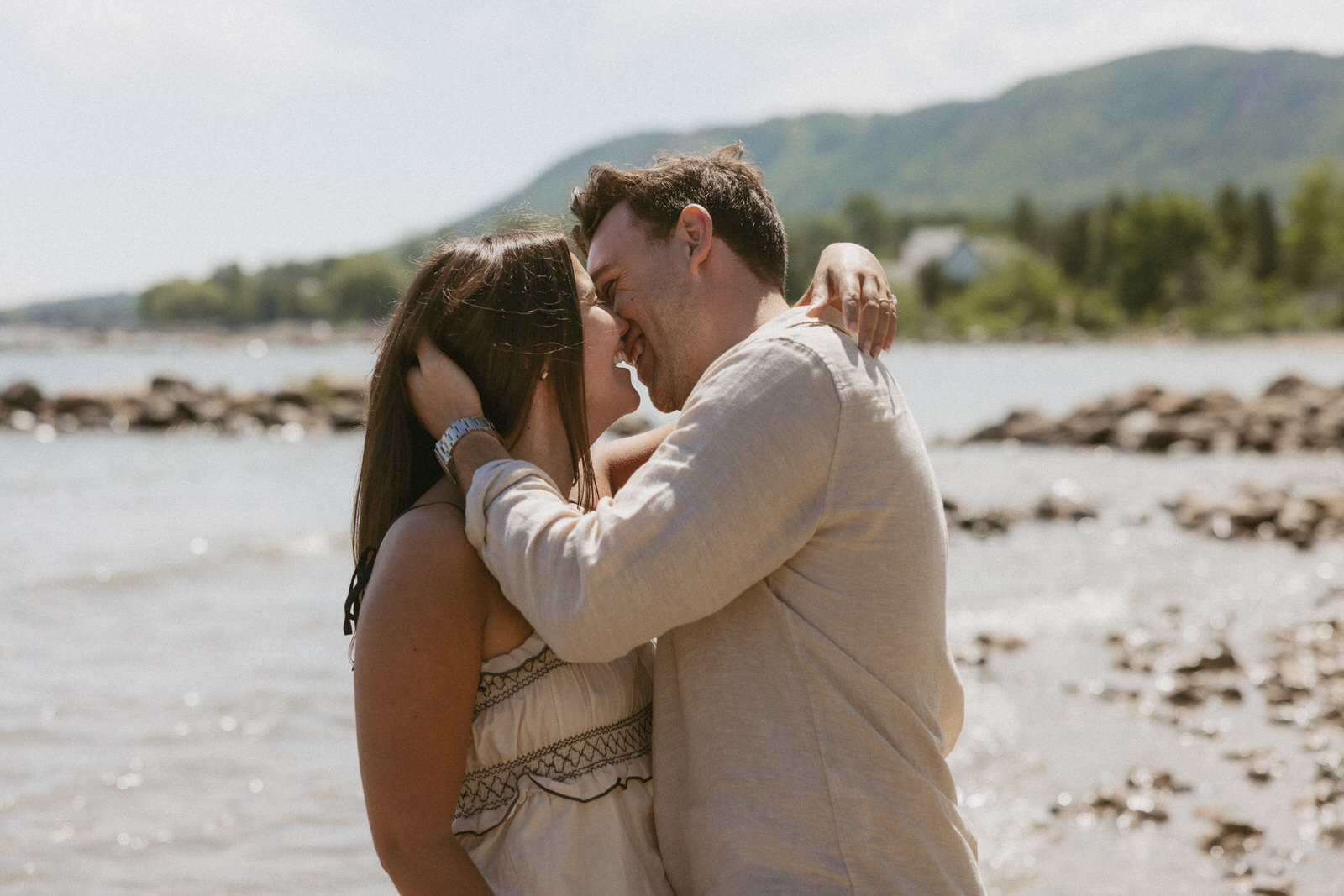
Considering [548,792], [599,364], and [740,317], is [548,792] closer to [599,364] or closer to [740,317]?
[599,364]

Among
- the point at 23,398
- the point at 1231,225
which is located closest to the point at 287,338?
the point at 1231,225

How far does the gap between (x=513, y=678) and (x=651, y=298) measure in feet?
3.15

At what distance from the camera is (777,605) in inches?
90.3

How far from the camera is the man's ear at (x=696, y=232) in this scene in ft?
9.12

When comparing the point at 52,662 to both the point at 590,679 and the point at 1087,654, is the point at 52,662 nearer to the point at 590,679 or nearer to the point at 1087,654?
the point at 1087,654

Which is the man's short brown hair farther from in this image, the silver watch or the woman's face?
the silver watch

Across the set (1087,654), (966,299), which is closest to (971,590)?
(1087,654)

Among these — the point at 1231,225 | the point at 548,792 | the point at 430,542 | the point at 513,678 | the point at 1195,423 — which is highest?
the point at 430,542

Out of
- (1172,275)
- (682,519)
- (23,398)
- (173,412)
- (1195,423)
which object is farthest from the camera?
(1172,275)

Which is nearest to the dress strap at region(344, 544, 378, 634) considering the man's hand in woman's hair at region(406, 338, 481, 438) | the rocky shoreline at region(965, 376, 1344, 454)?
the man's hand in woman's hair at region(406, 338, 481, 438)

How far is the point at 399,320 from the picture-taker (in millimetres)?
2516

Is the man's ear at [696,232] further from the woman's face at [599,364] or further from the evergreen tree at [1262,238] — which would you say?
the evergreen tree at [1262,238]

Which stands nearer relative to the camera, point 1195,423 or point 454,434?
point 454,434

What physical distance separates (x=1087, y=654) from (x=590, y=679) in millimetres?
7684
